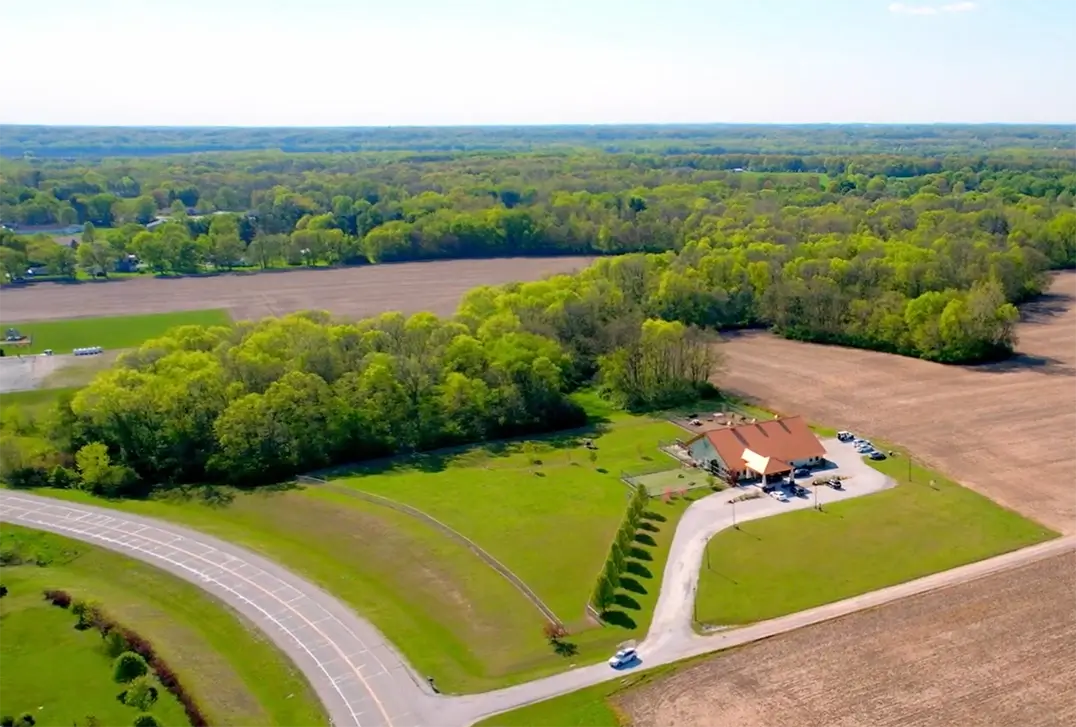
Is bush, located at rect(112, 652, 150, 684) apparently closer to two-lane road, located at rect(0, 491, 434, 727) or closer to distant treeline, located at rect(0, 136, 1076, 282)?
two-lane road, located at rect(0, 491, 434, 727)

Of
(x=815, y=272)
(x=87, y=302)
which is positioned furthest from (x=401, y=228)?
(x=815, y=272)

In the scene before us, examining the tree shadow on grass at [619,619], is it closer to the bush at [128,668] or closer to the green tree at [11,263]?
the bush at [128,668]

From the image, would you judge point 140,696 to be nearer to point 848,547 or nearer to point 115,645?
point 115,645

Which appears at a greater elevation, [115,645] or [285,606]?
[115,645]

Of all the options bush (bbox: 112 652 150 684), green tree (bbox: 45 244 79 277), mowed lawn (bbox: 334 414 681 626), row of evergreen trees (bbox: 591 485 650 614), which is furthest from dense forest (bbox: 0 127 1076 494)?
bush (bbox: 112 652 150 684)

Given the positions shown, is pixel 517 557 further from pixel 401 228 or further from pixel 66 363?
pixel 401 228

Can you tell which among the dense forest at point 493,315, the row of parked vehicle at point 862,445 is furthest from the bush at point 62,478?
the row of parked vehicle at point 862,445

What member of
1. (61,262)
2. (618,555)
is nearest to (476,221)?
(61,262)
